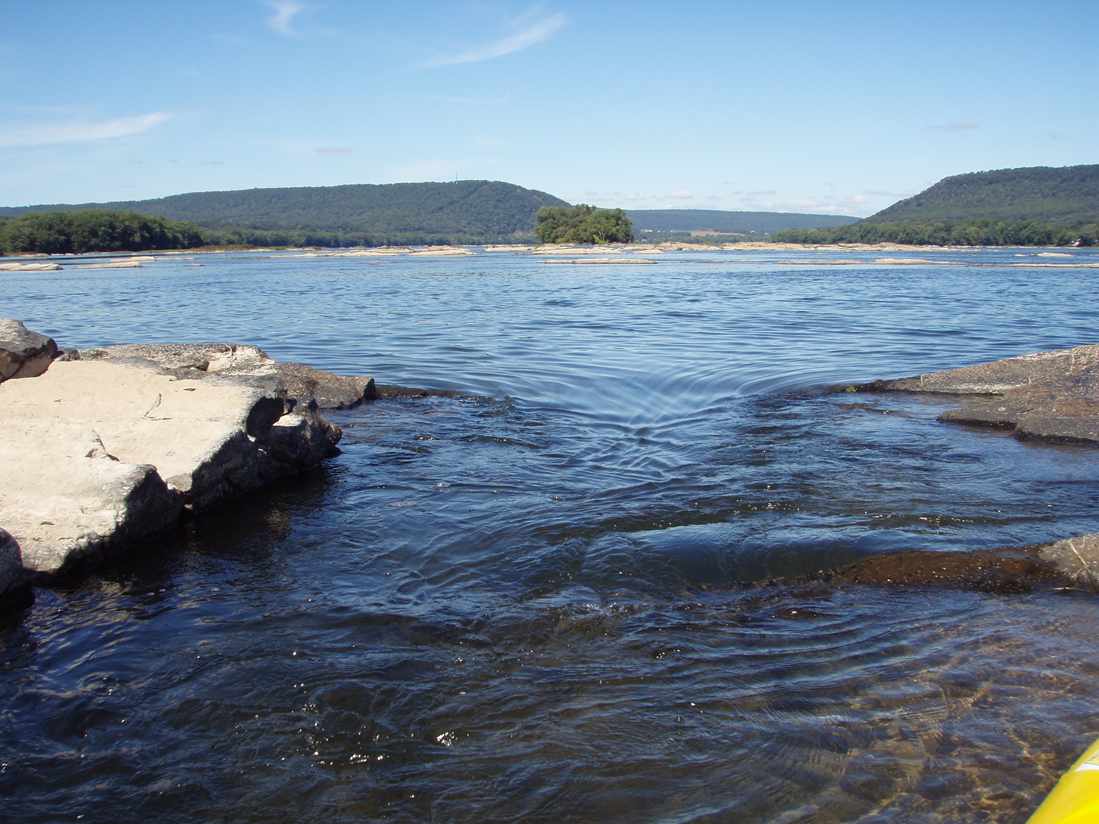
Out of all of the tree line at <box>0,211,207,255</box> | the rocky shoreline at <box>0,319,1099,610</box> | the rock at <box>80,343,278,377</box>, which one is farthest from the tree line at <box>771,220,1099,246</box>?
the rock at <box>80,343,278,377</box>

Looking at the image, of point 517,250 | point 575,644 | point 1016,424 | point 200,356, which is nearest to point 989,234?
point 517,250

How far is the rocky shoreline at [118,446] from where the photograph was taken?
6.32m

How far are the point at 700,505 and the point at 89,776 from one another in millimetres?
5581

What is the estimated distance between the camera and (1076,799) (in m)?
3.16

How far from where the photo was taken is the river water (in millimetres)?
3998

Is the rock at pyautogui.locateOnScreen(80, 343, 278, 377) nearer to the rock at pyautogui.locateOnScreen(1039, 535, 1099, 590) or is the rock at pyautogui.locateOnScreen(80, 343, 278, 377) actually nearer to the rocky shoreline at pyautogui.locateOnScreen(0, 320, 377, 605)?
the rocky shoreline at pyautogui.locateOnScreen(0, 320, 377, 605)

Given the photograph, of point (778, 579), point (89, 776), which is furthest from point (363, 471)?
point (89, 776)

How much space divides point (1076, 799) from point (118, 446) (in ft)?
24.2

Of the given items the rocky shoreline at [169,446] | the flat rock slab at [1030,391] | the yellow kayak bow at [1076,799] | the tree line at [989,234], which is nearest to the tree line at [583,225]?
the tree line at [989,234]

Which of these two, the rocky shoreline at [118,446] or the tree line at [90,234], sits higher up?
the tree line at [90,234]

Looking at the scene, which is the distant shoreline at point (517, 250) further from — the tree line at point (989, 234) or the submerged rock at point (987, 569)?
the submerged rock at point (987, 569)

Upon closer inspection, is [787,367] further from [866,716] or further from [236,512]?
[866,716]

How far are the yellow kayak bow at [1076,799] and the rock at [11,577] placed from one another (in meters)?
6.01

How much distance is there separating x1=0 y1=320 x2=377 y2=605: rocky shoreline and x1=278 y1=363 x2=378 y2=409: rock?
172 centimetres
